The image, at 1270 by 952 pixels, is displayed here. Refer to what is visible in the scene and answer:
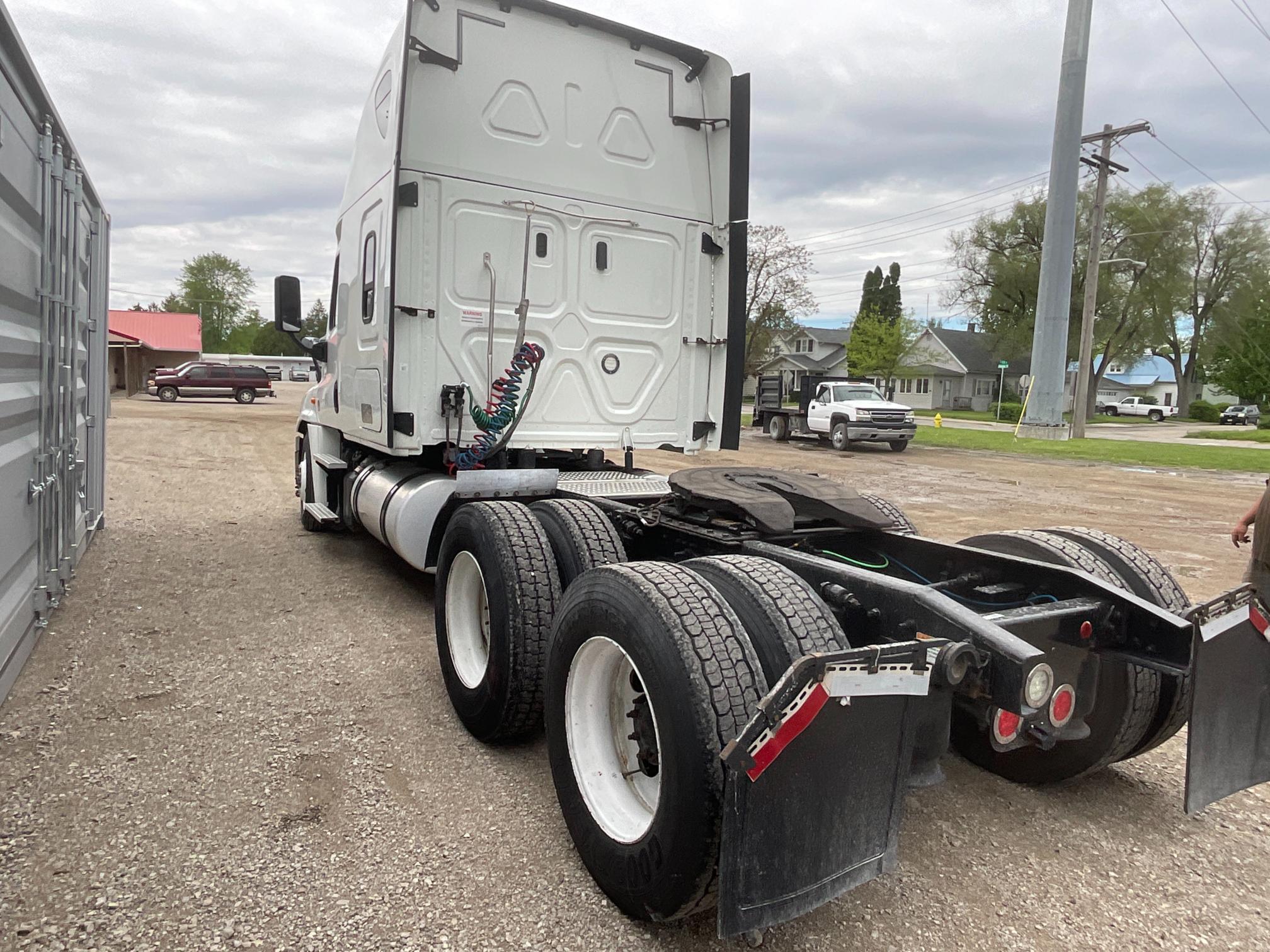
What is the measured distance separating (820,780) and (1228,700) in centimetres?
150

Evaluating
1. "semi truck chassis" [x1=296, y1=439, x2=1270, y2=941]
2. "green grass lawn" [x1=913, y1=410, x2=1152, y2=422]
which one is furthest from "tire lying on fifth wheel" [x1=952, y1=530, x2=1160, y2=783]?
"green grass lawn" [x1=913, y1=410, x2=1152, y2=422]

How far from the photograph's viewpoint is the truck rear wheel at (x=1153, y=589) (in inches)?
119

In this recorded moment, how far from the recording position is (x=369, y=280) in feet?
18.3

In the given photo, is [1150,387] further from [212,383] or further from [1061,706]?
[1061,706]

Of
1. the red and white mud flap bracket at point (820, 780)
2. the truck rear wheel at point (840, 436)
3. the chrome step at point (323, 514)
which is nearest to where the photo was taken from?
the red and white mud flap bracket at point (820, 780)

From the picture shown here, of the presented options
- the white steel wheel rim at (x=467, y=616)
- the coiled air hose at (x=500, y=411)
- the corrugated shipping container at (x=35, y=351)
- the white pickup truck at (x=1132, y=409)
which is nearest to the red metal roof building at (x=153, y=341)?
the corrugated shipping container at (x=35, y=351)

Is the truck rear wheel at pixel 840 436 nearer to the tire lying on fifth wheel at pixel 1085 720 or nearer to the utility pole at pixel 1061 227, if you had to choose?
the utility pole at pixel 1061 227

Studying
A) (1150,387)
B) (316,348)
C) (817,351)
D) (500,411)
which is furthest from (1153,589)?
(1150,387)

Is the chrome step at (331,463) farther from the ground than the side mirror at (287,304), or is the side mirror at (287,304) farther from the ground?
the side mirror at (287,304)

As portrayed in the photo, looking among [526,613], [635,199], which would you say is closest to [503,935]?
[526,613]

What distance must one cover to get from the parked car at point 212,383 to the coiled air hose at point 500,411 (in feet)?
117

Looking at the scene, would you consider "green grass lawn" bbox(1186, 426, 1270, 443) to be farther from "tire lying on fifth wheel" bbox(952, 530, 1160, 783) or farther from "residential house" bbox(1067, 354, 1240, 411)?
"residential house" bbox(1067, 354, 1240, 411)

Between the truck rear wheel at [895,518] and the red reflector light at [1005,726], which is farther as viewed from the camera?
the truck rear wheel at [895,518]

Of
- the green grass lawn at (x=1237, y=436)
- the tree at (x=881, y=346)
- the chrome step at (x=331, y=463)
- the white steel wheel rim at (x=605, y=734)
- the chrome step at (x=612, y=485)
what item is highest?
the tree at (x=881, y=346)
